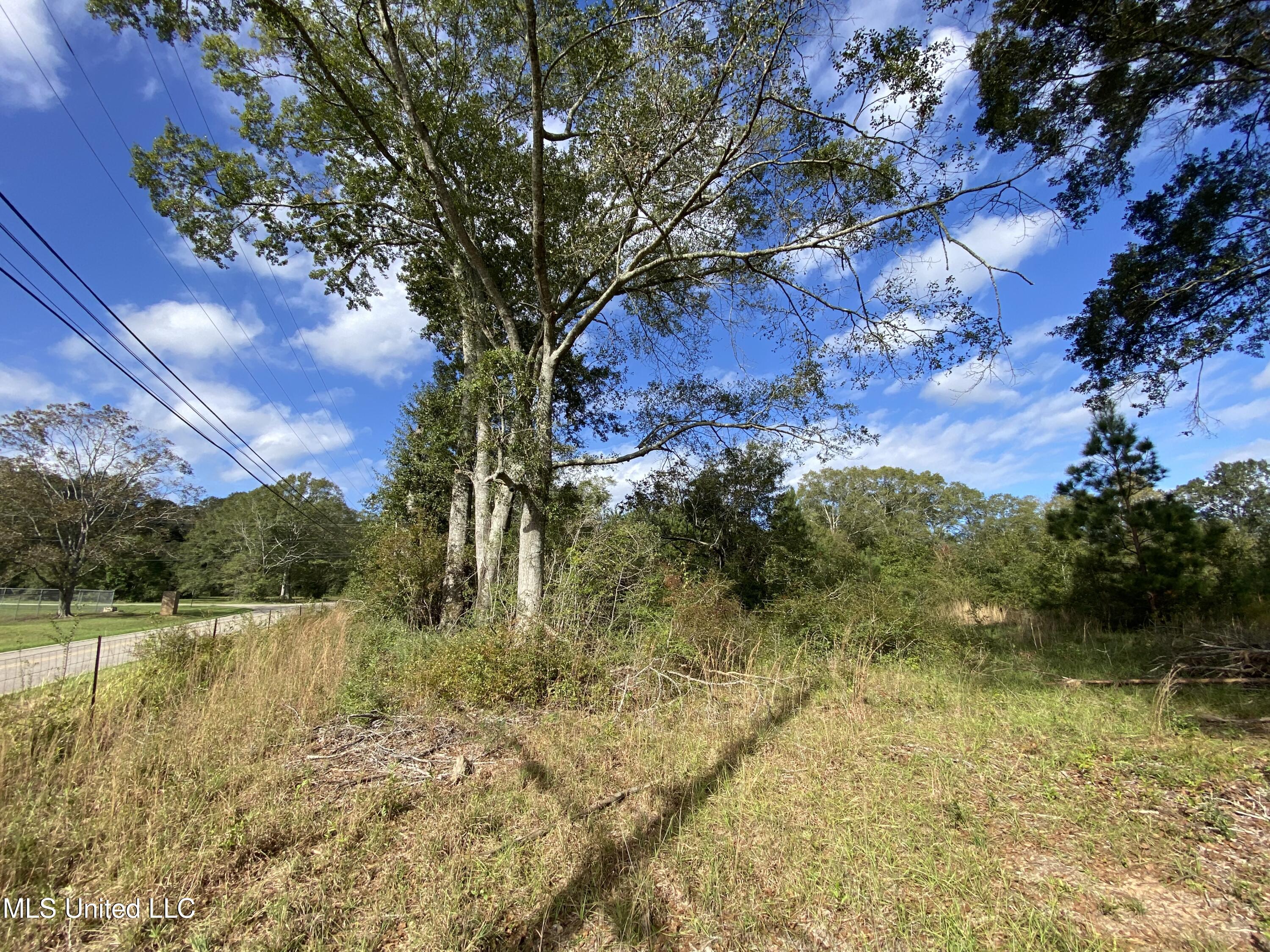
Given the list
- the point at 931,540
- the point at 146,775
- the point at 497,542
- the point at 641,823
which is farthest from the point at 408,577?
the point at 931,540

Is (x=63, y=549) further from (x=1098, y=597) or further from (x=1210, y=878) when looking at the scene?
(x=1098, y=597)

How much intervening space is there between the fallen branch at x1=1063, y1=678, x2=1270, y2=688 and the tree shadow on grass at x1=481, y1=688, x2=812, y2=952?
4713 millimetres

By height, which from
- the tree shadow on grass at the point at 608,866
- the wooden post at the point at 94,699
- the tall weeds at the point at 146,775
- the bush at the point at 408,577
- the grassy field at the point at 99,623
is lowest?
the grassy field at the point at 99,623

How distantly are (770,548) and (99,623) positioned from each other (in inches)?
1061

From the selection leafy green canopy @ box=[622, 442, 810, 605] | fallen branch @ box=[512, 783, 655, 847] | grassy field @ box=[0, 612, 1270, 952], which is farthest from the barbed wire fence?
leafy green canopy @ box=[622, 442, 810, 605]

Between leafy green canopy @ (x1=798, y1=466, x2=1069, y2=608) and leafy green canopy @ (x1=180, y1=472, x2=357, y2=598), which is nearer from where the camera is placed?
leafy green canopy @ (x1=798, y1=466, x2=1069, y2=608)

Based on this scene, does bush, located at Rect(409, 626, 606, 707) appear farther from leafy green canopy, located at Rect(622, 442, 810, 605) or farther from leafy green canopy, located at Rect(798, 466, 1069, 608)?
leafy green canopy, located at Rect(798, 466, 1069, 608)

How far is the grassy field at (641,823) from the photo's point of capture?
8.00ft

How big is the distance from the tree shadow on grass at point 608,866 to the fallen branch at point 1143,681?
4.71m

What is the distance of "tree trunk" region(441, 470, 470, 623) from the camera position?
10820mm

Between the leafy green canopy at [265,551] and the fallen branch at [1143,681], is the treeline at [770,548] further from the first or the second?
the leafy green canopy at [265,551]

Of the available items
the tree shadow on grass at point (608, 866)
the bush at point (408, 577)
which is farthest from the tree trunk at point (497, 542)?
the tree shadow on grass at point (608, 866)

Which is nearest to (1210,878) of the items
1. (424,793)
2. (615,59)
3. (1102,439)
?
(424,793)

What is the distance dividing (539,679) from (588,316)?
6.27 m
